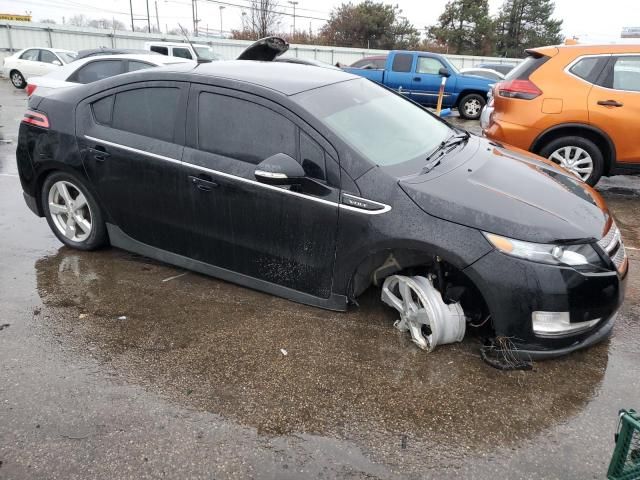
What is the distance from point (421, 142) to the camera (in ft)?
11.5

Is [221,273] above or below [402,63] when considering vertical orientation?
below

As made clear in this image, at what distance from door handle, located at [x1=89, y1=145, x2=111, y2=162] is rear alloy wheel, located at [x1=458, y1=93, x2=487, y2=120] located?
11737mm

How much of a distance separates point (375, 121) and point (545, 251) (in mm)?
1436

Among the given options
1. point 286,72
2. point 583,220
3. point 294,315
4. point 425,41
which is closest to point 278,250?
point 294,315

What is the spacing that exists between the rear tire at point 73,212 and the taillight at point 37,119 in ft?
1.36

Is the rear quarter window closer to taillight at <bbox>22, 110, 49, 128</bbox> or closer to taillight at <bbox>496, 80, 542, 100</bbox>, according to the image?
taillight at <bbox>496, 80, 542, 100</bbox>

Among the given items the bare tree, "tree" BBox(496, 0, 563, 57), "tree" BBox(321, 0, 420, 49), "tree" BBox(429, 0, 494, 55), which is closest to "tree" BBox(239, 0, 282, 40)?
the bare tree

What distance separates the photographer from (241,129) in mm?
3334

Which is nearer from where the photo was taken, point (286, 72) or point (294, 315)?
point (294, 315)

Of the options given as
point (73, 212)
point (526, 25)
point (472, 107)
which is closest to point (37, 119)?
point (73, 212)

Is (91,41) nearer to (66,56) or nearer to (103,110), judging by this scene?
(66,56)

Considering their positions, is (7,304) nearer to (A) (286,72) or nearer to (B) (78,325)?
(B) (78,325)

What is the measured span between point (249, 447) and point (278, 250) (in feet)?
4.27

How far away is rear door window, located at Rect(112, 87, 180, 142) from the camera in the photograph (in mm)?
3594
